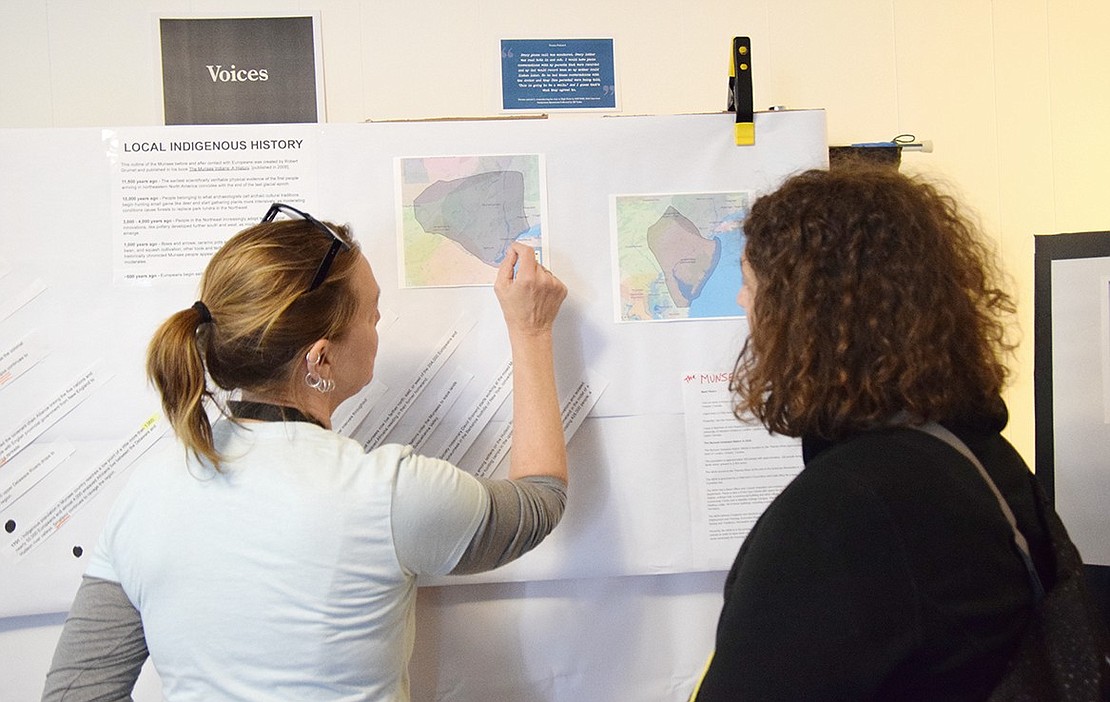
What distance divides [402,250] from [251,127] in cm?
30

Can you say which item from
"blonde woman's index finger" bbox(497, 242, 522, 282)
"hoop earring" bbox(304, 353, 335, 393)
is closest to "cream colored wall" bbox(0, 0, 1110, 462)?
"blonde woman's index finger" bbox(497, 242, 522, 282)

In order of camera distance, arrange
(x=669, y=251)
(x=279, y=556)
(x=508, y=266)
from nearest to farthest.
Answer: (x=279, y=556) → (x=508, y=266) → (x=669, y=251)

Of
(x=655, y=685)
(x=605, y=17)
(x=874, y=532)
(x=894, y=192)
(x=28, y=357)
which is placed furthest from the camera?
(x=605, y=17)

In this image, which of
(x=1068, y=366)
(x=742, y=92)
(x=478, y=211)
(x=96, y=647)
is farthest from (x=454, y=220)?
(x=1068, y=366)

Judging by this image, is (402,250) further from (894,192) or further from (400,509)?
(894,192)

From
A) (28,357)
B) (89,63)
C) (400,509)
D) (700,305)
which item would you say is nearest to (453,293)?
(700,305)

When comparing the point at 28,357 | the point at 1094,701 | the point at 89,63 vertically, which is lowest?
the point at 1094,701

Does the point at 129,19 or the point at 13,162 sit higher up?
the point at 129,19

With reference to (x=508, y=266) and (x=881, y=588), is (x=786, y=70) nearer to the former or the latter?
(x=508, y=266)

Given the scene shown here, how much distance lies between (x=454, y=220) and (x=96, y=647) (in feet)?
2.38

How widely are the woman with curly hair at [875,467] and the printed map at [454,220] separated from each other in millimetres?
532

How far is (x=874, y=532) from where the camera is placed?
68 centimetres

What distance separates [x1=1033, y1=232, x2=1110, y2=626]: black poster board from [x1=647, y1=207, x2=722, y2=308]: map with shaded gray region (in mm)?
542

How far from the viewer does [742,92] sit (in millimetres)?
1281
